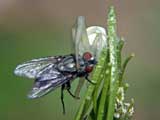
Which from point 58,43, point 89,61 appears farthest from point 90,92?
point 58,43

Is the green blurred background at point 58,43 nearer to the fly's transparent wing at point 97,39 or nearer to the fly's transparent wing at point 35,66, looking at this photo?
the fly's transparent wing at point 35,66

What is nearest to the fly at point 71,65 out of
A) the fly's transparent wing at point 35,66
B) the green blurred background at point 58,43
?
the fly's transparent wing at point 35,66

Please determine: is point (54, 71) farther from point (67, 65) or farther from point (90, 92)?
point (90, 92)

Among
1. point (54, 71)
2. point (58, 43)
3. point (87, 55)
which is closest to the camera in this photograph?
point (87, 55)

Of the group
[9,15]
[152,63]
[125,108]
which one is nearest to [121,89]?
[125,108]

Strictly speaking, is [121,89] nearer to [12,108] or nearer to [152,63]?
[12,108]

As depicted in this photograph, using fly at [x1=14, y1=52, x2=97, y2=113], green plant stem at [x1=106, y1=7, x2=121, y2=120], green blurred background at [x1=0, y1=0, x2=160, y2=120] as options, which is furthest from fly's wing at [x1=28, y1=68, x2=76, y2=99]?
green blurred background at [x1=0, y1=0, x2=160, y2=120]
